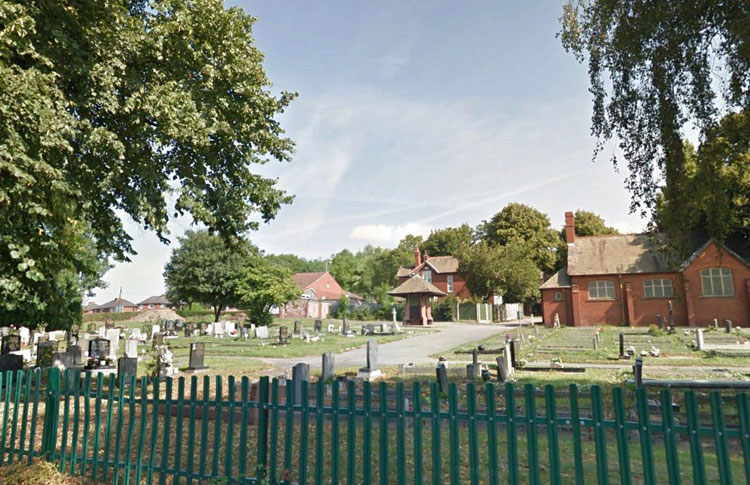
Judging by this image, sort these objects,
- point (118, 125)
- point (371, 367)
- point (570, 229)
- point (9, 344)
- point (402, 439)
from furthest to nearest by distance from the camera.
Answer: point (570, 229), point (9, 344), point (371, 367), point (118, 125), point (402, 439)

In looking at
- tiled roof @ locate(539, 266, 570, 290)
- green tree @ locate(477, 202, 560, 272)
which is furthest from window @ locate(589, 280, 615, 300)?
green tree @ locate(477, 202, 560, 272)

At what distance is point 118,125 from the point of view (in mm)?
9484

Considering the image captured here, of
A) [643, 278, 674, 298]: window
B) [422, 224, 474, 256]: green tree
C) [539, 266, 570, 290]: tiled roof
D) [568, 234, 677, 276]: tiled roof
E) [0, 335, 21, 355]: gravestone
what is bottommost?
[0, 335, 21, 355]: gravestone

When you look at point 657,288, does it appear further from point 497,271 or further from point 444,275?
point 444,275

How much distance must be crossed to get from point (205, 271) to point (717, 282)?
42.0 meters

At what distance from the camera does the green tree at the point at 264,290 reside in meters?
33.5

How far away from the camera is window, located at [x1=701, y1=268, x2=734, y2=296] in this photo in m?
32.2

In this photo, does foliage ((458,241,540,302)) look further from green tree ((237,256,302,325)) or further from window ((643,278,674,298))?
green tree ((237,256,302,325))

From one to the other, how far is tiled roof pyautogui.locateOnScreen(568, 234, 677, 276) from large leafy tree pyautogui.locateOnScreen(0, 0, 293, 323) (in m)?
31.8

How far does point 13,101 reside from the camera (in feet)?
20.4

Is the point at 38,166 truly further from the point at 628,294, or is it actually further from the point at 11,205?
the point at 628,294

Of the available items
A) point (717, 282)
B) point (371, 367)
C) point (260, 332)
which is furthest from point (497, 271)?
point (371, 367)

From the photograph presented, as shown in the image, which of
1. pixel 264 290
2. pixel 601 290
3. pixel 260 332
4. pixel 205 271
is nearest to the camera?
pixel 260 332

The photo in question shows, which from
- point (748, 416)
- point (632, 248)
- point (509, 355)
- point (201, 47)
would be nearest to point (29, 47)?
point (201, 47)
